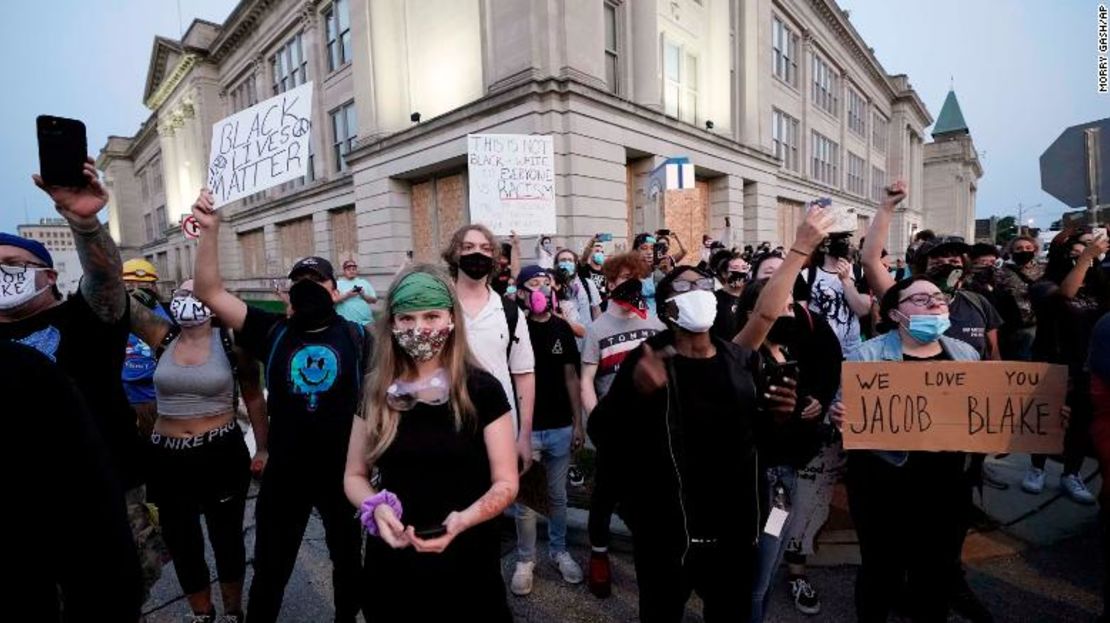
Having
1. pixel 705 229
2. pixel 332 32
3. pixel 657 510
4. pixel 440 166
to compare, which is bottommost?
pixel 657 510

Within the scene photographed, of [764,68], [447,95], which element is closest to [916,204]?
[764,68]

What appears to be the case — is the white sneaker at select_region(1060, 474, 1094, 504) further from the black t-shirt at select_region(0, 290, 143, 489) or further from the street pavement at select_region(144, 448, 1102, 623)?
the black t-shirt at select_region(0, 290, 143, 489)

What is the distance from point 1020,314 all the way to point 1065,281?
0.81 meters

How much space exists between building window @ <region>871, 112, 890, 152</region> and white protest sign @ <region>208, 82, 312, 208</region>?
4167 centimetres

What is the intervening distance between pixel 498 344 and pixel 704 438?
136 cm

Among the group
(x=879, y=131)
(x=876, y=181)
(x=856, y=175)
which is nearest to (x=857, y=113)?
(x=856, y=175)

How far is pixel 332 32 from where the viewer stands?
19562mm

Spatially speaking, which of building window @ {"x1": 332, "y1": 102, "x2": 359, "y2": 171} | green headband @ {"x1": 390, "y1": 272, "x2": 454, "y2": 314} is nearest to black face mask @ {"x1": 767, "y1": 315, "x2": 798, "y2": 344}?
green headband @ {"x1": 390, "y1": 272, "x2": 454, "y2": 314}

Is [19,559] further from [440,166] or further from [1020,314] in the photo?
[440,166]

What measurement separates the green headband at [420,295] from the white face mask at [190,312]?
1.53 meters

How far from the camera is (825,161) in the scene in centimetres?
2886

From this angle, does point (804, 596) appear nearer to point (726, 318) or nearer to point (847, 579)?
point (847, 579)

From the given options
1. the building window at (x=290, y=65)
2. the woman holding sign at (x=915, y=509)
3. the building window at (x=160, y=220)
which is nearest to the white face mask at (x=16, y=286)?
the woman holding sign at (x=915, y=509)

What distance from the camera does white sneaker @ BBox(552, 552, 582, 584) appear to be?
3.38m
